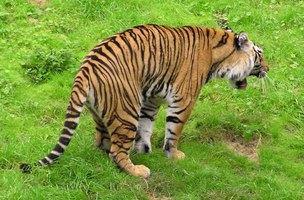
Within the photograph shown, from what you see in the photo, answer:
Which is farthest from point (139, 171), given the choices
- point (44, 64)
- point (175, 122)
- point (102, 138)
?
point (44, 64)

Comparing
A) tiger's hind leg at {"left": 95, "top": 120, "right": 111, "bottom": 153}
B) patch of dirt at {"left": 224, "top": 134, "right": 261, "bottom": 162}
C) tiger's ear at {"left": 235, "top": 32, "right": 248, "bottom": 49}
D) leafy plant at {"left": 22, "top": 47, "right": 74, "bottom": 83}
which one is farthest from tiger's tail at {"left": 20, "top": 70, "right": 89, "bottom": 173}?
leafy plant at {"left": 22, "top": 47, "right": 74, "bottom": 83}

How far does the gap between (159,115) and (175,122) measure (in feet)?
3.43

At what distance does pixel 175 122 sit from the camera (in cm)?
639

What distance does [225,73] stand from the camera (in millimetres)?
6633

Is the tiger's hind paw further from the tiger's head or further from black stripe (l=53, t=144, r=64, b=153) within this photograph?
the tiger's head

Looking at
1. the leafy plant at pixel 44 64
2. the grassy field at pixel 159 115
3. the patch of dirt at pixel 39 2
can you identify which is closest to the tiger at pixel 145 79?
the grassy field at pixel 159 115

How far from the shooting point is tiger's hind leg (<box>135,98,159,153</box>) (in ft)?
21.4

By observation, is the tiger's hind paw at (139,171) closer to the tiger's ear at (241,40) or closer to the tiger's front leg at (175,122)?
the tiger's front leg at (175,122)

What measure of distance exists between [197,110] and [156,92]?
1.35 m

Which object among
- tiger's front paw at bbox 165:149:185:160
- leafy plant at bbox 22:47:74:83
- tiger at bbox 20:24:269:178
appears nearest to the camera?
tiger at bbox 20:24:269:178

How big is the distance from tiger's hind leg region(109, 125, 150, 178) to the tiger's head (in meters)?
1.15

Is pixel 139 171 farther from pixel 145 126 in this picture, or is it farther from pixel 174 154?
pixel 145 126

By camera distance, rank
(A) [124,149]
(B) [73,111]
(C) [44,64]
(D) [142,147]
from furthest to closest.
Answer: (C) [44,64]
(D) [142,147]
(A) [124,149]
(B) [73,111]

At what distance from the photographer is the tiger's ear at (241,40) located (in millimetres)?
6539
